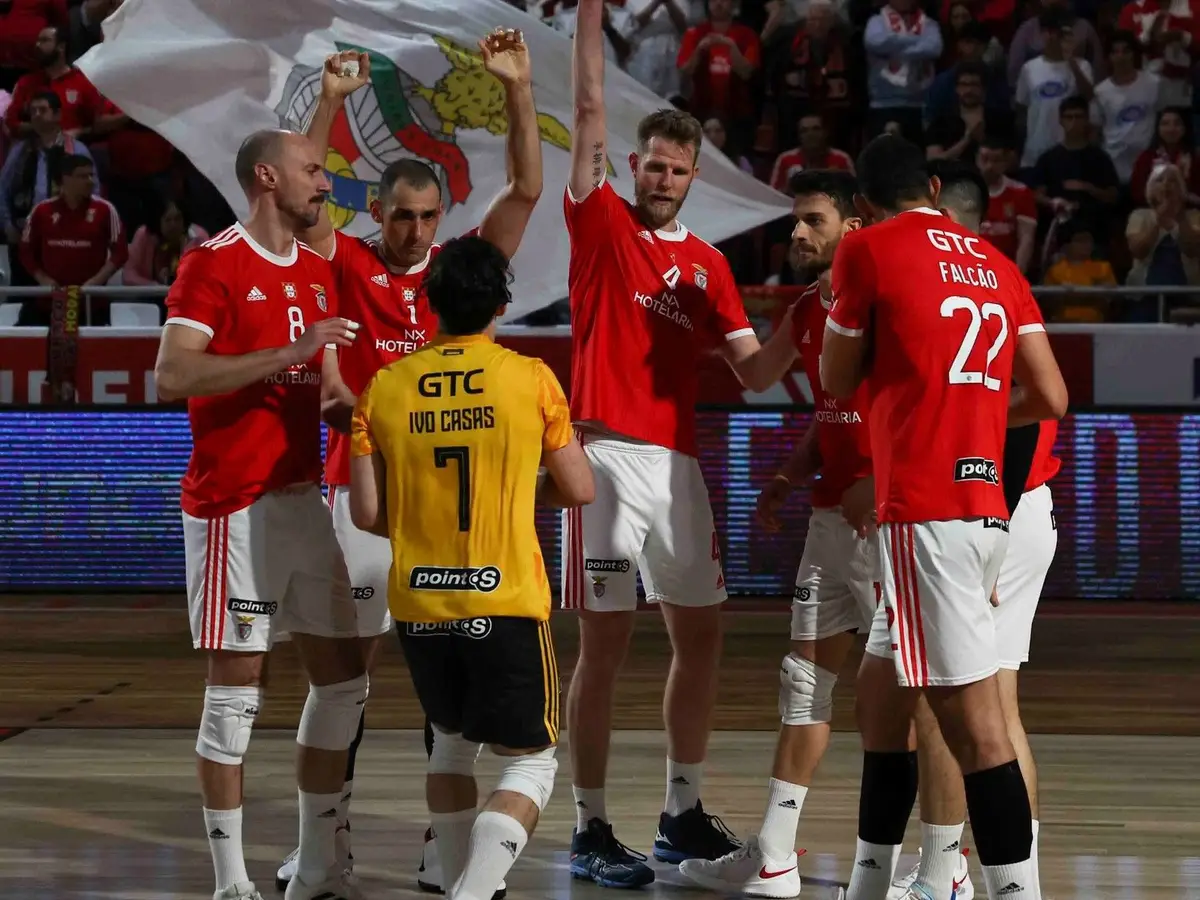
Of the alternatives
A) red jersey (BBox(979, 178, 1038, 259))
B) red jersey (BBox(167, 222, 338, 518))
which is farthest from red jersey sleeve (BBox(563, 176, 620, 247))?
red jersey (BBox(979, 178, 1038, 259))

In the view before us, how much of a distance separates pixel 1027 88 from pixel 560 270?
4.55 meters

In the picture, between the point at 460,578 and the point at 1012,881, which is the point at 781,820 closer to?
the point at 1012,881

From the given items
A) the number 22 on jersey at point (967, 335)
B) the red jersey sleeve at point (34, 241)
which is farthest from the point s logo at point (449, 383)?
the red jersey sleeve at point (34, 241)

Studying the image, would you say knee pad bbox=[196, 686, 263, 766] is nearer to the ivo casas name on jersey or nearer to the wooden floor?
the wooden floor

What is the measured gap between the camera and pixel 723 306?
19.5 ft

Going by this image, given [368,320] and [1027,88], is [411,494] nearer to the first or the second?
[368,320]

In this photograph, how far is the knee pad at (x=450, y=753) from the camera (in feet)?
14.8

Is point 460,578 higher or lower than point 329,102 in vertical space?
lower

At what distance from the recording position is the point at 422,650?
4.40 m

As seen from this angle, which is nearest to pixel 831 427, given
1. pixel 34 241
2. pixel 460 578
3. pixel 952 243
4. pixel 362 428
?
pixel 952 243

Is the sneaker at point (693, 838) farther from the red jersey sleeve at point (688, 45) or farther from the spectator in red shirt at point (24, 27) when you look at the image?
the spectator in red shirt at point (24, 27)

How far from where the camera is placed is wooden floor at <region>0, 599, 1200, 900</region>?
18.1ft

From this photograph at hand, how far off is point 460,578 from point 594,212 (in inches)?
74.2

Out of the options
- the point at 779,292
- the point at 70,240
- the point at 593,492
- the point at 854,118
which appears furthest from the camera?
the point at 854,118
